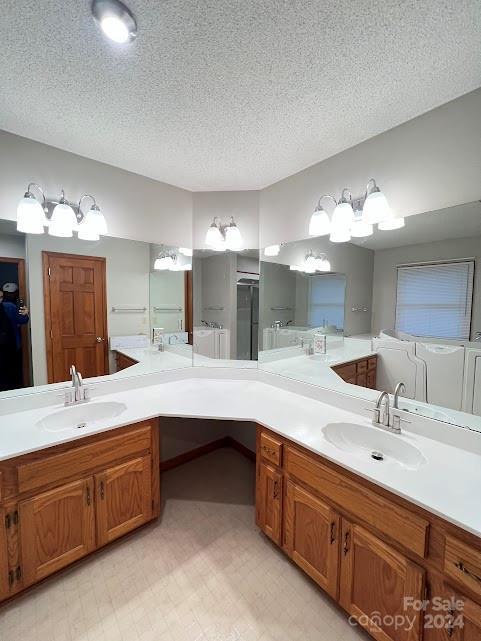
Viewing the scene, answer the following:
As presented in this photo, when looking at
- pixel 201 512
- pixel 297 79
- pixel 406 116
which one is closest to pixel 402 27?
pixel 297 79

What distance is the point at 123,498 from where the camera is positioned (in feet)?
5.08

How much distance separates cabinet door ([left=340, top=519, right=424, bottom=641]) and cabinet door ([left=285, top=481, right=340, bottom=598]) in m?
0.05

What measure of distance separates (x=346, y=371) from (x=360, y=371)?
101 millimetres

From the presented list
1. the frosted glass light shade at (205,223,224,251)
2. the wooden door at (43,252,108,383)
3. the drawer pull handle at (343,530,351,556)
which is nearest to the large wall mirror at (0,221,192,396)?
the wooden door at (43,252,108,383)

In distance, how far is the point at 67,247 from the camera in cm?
176

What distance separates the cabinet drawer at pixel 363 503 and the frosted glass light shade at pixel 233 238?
160cm

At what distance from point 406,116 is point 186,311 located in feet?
6.29

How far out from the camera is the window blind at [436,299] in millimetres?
1302

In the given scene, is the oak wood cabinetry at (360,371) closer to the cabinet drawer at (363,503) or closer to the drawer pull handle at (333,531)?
the cabinet drawer at (363,503)

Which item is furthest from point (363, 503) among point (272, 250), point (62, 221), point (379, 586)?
point (62, 221)

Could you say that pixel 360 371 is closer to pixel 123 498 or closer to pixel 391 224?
pixel 391 224

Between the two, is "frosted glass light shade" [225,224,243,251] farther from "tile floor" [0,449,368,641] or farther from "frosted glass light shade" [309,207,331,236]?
"tile floor" [0,449,368,641]

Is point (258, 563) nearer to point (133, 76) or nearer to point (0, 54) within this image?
point (133, 76)

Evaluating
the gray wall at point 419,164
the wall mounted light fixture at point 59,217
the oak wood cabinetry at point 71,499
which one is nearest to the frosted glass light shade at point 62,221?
the wall mounted light fixture at point 59,217
